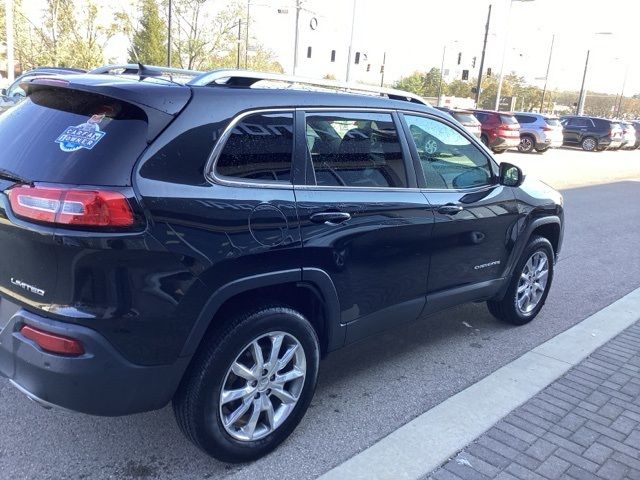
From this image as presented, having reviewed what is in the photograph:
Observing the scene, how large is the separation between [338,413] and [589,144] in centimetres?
3340

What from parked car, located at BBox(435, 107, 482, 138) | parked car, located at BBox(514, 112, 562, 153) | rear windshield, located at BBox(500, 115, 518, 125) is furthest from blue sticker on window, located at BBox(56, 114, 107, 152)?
parked car, located at BBox(514, 112, 562, 153)

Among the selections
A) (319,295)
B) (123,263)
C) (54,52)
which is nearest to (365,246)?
(319,295)

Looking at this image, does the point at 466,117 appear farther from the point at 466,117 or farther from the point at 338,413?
the point at 338,413

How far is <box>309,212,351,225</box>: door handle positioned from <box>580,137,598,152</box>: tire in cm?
3324

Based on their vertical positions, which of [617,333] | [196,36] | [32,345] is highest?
[196,36]

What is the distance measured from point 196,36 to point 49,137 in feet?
149

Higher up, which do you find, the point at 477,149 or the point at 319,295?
the point at 477,149

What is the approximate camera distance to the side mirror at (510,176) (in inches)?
175

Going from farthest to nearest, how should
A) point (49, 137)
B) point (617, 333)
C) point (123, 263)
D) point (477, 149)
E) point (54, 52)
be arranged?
point (54, 52)
point (617, 333)
point (477, 149)
point (49, 137)
point (123, 263)

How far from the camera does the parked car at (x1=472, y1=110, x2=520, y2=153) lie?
24.0 meters

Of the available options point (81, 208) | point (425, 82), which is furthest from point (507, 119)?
point (425, 82)

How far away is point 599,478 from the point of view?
9.78 ft

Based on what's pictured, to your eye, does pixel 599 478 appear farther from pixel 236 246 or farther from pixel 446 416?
pixel 236 246

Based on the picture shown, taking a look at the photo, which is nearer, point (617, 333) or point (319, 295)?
point (319, 295)
